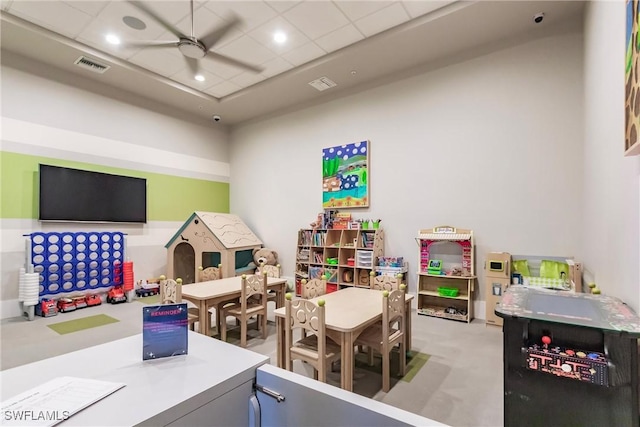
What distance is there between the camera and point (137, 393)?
84cm

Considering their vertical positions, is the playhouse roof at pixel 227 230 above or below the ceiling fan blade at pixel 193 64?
below

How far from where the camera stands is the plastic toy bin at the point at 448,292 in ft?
13.9

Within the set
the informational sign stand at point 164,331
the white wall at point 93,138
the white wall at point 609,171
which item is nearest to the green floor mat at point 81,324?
the white wall at point 93,138

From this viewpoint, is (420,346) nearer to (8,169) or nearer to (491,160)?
(491,160)

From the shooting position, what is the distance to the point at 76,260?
15.9 ft

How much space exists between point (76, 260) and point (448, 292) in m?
5.67

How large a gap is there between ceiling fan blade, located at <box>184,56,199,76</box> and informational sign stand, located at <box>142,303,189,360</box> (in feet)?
15.2

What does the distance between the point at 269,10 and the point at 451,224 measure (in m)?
3.70

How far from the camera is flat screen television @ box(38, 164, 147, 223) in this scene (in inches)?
185

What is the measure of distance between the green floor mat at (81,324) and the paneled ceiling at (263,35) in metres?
3.62

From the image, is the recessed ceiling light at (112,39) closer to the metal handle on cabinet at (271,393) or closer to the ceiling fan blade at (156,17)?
the ceiling fan blade at (156,17)

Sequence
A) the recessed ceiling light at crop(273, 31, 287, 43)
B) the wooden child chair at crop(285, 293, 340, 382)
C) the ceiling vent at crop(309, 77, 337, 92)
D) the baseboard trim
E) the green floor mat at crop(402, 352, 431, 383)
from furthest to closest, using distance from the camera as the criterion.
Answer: the ceiling vent at crop(309, 77, 337, 92), the baseboard trim, the recessed ceiling light at crop(273, 31, 287, 43), the green floor mat at crop(402, 352, 431, 383), the wooden child chair at crop(285, 293, 340, 382)

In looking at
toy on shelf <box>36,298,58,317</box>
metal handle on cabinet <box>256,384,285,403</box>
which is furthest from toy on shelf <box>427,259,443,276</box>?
toy on shelf <box>36,298,58,317</box>

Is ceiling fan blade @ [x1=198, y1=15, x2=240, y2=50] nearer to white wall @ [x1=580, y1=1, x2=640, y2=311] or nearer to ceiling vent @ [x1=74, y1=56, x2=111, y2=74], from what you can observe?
ceiling vent @ [x1=74, y1=56, x2=111, y2=74]
